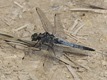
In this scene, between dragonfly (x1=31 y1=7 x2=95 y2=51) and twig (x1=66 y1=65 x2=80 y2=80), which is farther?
dragonfly (x1=31 y1=7 x2=95 y2=51)

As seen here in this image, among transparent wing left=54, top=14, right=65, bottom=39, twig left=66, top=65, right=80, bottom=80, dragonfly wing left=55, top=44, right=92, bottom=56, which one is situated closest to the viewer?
twig left=66, top=65, right=80, bottom=80

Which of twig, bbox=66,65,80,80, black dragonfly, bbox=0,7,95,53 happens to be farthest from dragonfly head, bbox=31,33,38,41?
twig, bbox=66,65,80,80

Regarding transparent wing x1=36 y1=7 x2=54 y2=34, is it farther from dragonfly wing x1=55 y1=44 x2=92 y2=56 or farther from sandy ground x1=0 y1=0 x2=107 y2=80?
dragonfly wing x1=55 y1=44 x2=92 y2=56

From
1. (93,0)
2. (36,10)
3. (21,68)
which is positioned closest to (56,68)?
(21,68)

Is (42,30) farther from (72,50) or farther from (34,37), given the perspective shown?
(72,50)

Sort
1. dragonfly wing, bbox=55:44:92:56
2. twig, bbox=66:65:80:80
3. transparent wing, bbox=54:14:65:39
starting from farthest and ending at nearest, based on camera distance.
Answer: transparent wing, bbox=54:14:65:39, dragonfly wing, bbox=55:44:92:56, twig, bbox=66:65:80:80

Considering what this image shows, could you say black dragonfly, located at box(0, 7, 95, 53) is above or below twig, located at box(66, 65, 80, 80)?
above

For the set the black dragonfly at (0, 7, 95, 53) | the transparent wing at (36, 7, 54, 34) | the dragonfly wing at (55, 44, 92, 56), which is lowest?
the dragonfly wing at (55, 44, 92, 56)

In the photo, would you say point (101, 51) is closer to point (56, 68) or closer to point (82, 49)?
point (82, 49)
